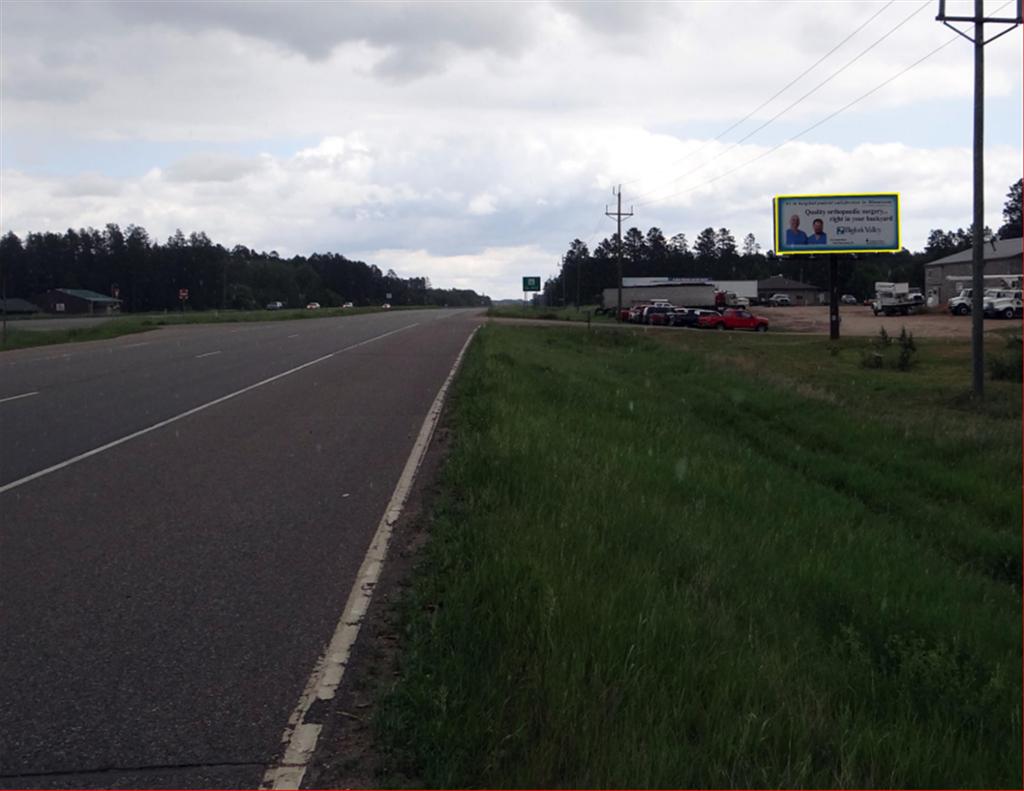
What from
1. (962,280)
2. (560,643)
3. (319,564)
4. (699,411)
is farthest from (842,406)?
(962,280)

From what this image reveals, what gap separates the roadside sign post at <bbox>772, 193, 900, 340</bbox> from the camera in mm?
55688

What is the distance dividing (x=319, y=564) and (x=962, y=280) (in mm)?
87880

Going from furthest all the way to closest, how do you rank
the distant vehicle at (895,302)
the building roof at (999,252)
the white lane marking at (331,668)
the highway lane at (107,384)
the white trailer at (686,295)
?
1. the white trailer at (686,295)
2. the building roof at (999,252)
3. the distant vehicle at (895,302)
4. the highway lane at (107,384)
5. the white lane marking at (331,668)

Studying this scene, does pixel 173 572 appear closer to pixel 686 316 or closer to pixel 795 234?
pixel 795 234

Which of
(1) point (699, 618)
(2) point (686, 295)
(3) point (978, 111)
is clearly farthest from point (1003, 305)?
(1) point (699, 618)

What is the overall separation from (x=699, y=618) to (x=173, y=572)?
3595mm

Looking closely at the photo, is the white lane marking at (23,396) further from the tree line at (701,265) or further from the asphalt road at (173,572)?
the tree line at (701,265)

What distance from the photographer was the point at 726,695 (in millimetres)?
5121

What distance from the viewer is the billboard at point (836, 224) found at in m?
55.7

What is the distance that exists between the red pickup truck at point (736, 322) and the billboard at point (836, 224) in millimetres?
12178

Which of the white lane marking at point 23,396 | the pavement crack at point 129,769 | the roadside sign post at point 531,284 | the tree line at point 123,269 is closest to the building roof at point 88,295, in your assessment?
the tree line at point 123,269

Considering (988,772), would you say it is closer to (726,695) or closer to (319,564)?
(726,695)

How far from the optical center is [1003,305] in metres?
67.8

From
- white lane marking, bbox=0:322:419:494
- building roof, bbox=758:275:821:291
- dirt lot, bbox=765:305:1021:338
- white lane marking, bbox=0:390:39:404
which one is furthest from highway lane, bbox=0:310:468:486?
building roof, bbox=758:275:821:291
